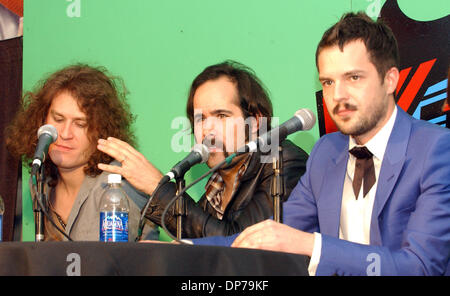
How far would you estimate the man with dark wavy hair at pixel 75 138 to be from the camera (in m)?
2.71

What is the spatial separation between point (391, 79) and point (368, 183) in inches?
16.6

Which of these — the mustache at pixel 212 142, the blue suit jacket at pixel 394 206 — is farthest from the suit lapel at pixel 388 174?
the mustache at pixel 212 142

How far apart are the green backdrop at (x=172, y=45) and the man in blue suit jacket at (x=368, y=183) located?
661mm

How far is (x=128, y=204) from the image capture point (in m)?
2.68

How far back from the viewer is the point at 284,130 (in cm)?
194

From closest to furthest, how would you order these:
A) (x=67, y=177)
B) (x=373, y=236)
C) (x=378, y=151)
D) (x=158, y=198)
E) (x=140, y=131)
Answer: (x=373, y=236) < (x=378, y=151) < (x=158, y=198) < (x=67, y=177) < (x=140, y=131)

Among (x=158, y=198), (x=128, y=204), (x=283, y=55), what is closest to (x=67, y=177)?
(x=128, y=204)

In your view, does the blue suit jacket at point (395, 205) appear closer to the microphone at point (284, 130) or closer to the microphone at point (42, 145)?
the microphone at point (284, 130)

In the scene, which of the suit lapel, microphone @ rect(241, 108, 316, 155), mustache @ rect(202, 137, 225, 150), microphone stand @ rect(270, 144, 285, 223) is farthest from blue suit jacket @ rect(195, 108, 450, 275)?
mustache @ rect(202, 137, 225, 150)

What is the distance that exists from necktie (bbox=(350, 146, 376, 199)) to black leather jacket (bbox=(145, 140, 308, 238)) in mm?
300

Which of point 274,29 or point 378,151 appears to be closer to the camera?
point 378,151

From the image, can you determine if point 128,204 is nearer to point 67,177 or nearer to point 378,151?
point 67,177
